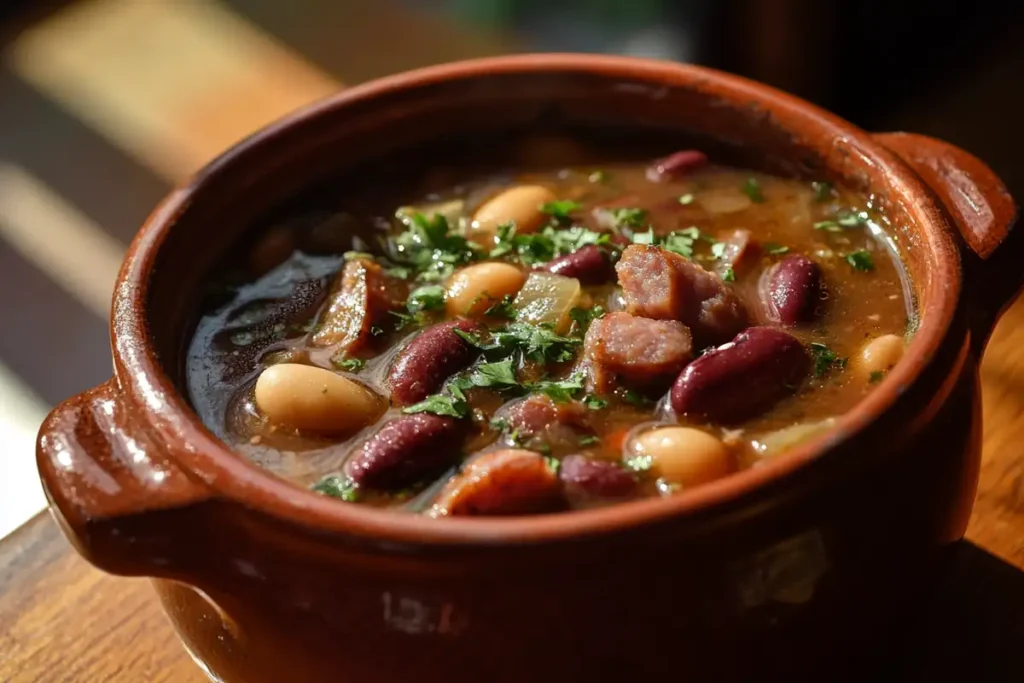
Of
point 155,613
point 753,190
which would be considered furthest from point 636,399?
point 155,613

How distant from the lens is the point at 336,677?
923 millimetres

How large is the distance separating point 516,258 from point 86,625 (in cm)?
64

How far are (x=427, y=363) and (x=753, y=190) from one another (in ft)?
1.72

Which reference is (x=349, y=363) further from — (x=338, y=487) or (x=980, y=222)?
(x=980, y=222)

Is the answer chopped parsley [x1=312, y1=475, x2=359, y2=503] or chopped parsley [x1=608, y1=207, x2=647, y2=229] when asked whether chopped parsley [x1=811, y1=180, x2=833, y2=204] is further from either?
chopped parsley [x1=312, y1=475, x2=359, y2=503]

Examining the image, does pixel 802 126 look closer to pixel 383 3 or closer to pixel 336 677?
pixel 336 677

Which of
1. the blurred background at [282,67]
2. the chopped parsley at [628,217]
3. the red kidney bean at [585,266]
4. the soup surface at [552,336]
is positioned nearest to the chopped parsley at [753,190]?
the soup surface at [552,336]

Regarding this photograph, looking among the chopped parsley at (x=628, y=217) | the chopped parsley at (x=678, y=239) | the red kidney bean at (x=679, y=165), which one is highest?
the red kidney bean at (x=679, y=165)

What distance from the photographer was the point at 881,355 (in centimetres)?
113

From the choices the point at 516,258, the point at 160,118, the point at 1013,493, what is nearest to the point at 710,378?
the point at 516,258

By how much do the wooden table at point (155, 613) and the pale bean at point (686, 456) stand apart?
0.83 ft

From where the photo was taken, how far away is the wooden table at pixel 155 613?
3.86ft

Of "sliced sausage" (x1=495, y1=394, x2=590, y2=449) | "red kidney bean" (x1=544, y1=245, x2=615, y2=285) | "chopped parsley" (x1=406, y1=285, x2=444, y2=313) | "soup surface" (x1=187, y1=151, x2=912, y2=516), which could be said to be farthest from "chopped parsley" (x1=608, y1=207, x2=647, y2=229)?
"sliced sausage" (x1=495, y1=394, x2=590, y2=449)

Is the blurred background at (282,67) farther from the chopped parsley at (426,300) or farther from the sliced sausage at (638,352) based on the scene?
the sliced sausage at (638,352)
